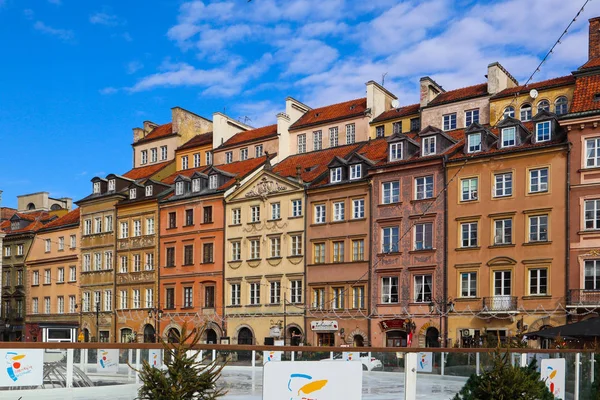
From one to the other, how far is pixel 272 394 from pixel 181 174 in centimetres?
5110

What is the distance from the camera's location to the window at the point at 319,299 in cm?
4741

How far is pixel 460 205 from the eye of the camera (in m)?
42.3

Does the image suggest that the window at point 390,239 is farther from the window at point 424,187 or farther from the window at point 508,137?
the window at point 508,137

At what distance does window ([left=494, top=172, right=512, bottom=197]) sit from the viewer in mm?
40875

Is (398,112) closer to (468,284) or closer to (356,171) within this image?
(356,171)

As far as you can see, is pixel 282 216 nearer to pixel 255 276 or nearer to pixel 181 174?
pixel 255 276

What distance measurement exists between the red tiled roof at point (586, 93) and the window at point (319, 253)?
16.5m

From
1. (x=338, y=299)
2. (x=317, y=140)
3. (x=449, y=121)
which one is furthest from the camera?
(x=317, y=140)

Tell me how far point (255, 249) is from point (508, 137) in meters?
17.8

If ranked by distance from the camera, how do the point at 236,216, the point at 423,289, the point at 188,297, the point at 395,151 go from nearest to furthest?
the point at 423,289
the point at 395,151
the point at 236,216
the point at 188,297

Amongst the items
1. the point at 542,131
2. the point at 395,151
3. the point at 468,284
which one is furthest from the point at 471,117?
the point at 468,284

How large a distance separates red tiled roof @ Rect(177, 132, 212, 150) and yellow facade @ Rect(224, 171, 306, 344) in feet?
33.2

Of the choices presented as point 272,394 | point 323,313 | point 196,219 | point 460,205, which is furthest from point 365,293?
point 272,394

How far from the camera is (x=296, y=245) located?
1935 inches
